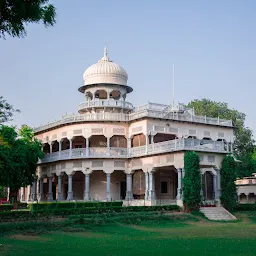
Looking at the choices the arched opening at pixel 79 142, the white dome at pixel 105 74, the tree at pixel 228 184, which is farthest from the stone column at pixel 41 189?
the tree at pixel 228 184

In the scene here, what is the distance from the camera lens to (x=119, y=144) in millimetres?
41031

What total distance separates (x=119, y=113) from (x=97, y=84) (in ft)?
15.5

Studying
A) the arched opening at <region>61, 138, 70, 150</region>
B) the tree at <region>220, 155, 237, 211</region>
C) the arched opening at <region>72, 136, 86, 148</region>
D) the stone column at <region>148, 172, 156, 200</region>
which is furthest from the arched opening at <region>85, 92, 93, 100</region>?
the tree at <region>220, 155, 237, 211</region>

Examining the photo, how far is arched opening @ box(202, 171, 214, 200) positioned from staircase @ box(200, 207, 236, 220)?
611 centimetres

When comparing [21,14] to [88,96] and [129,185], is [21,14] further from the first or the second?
[88,96]

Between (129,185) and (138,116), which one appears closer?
(138,116)

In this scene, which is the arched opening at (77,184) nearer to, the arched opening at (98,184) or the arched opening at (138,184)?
the arched opening at (98,184)

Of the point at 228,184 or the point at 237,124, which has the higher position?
the point at 237,124

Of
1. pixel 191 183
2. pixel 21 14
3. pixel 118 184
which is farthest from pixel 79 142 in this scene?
pixel 21 14

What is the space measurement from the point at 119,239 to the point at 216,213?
14398 mm

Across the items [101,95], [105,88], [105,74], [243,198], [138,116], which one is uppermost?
[105,74]

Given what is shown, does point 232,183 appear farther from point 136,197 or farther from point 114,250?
point 114,250

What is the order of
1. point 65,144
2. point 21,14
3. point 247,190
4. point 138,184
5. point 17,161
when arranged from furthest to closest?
point 247,190, point 65,144, point 138,184, point 17,161, point 21,14

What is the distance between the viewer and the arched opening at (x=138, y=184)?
39.1m
